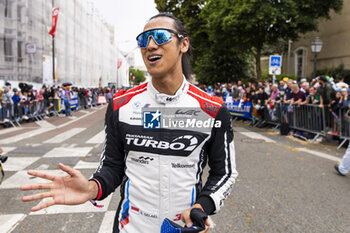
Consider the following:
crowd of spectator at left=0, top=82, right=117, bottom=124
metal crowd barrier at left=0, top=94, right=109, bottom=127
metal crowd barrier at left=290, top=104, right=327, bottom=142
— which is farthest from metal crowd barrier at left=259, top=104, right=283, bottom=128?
crowd of spectator at left=0, top=82, right=117, bottom=124

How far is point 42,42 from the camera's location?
24219mm

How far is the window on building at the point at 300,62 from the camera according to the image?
100 ft

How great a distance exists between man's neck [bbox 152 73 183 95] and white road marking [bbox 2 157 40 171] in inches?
217

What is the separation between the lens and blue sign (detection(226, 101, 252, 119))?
47.6 feet

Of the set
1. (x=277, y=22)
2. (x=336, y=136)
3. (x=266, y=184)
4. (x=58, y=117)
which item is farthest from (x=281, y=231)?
(x=277, y=22)

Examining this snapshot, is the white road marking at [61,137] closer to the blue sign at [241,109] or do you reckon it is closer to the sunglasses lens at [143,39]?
the blue sign at [241,109]

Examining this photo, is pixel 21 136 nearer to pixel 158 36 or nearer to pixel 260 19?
pixel 158 36

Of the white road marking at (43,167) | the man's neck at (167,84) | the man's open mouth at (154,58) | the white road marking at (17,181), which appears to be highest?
the man's open mouth at (154,58)

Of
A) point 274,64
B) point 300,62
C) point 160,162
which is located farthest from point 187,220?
point 300,62

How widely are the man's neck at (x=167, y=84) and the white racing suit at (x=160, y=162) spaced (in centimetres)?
3

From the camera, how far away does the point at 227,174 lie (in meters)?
1.67

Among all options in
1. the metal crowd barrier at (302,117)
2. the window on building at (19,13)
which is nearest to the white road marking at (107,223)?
the metal crowd barrier at (302,117)

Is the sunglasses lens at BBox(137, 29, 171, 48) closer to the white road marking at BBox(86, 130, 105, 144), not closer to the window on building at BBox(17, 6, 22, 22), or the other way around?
the white road marking at BBox(86, 130, 105, 144)

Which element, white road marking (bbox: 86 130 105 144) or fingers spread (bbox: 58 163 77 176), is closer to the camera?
fingers spread (bbox: 58 163 77 176)
